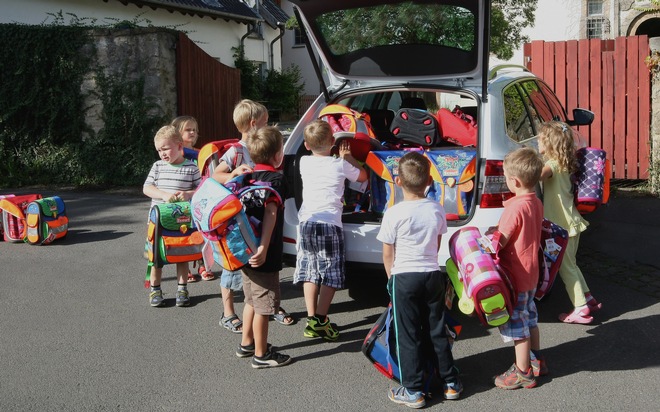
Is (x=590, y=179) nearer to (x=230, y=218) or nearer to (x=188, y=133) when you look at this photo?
(x=230, y=218)

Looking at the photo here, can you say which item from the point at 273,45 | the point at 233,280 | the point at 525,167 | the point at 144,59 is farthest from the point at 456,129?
the point at 273,45

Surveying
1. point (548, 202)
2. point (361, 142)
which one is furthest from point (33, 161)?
point (548, 202)

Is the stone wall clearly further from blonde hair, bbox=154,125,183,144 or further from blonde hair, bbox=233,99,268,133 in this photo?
blonde hair, bbox=233,99,268,133

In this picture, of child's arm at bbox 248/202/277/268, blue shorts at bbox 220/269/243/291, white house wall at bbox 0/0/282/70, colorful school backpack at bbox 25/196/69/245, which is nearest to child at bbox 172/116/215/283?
blue shorts at bbox 220/269/243/291

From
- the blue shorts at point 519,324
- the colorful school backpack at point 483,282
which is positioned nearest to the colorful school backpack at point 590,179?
the blue shorts at point 519,324

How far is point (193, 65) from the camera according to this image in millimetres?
12695

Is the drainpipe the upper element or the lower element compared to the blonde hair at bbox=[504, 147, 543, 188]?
upper

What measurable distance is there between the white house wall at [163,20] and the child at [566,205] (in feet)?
35.7

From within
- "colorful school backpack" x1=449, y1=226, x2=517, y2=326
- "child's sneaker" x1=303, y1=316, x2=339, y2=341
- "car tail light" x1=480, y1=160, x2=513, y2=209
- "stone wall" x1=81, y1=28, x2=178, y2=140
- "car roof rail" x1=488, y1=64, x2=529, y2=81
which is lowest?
"child's sneaker" x1=303, y1=316, x2=339, y2=341

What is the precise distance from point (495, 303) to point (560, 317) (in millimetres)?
1551

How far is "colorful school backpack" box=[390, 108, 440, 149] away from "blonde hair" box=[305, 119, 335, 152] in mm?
1133

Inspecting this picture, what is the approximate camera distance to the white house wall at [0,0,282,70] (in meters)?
15.6

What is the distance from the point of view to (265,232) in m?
4.38

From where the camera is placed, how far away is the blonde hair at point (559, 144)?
504cm
